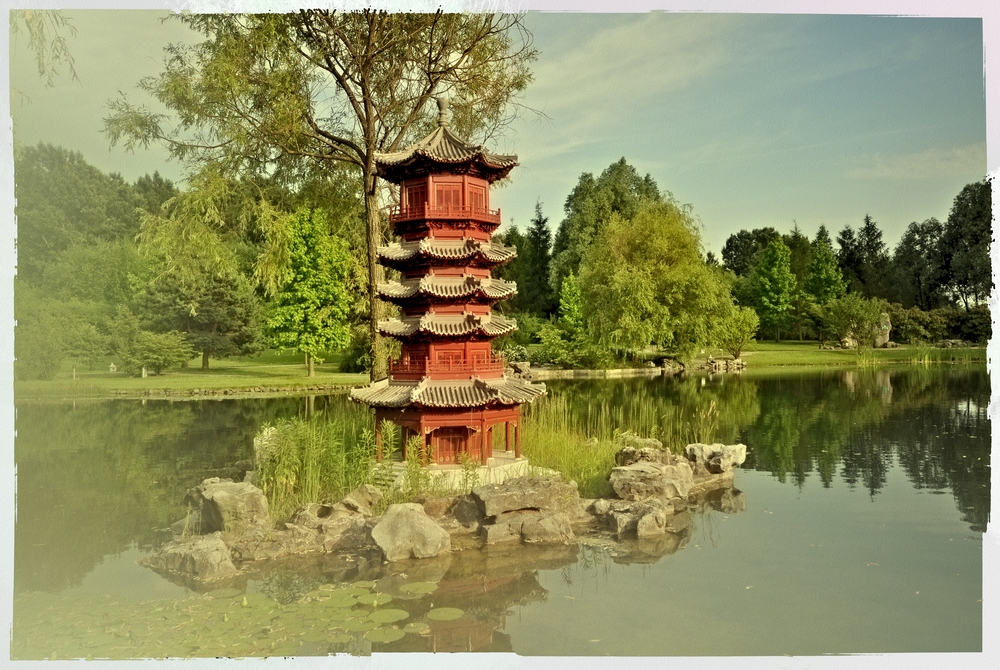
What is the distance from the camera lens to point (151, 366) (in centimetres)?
2352

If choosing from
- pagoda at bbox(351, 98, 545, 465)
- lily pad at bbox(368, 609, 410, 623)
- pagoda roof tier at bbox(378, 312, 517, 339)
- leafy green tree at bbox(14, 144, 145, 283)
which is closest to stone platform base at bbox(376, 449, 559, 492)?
pagoda at bbox(351, 98, 545, 465)

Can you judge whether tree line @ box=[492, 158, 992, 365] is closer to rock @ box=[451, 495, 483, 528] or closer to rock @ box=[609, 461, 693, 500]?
rock @ box=[609, 461, 693, 500]

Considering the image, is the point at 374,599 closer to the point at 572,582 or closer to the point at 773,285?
the point at 572,582

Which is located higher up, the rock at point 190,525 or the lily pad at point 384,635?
the rock at point 190,525

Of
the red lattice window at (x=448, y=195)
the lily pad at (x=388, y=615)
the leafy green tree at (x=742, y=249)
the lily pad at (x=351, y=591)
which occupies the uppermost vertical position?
the leafy green tree at (x=742, y=249)

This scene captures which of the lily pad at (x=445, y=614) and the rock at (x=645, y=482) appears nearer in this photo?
the lily pad at (x=445, y=614)

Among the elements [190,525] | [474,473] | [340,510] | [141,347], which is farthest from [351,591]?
[141,347]

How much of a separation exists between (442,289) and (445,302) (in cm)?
22

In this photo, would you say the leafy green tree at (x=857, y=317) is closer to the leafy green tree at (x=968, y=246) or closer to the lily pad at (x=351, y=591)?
the leafy green tree at (x=968, y=246)

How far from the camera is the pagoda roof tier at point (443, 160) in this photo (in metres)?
9.59

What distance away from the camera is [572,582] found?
7.09 metres

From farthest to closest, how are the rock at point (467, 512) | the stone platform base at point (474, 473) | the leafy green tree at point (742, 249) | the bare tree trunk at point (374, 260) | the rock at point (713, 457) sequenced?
the leafy green tree at point (742, 249)
the bare tree trunk at point (374, 260)
the rock at point (713, 457)
the stone platform base at point (474, 473)
the rock at point (467, 512)

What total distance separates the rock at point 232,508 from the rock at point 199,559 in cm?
49

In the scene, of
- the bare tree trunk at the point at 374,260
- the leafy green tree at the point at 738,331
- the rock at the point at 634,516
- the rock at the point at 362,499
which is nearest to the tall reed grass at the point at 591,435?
the rock at the point at 634,516
